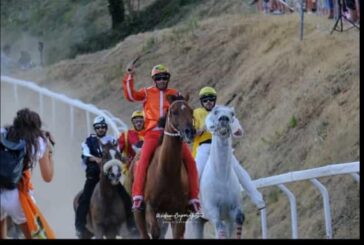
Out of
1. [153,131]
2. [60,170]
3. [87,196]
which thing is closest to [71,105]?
[60,170]

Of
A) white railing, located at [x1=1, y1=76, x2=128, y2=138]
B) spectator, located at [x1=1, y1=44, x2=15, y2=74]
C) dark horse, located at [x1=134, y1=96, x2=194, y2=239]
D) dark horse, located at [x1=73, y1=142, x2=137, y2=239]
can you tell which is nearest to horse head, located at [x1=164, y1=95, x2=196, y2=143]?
dark horse, located at [x1=134, y1=96, x2=194, y2=239]

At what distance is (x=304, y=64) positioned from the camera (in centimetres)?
2252

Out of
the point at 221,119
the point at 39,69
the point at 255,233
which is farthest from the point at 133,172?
the point at 39,69

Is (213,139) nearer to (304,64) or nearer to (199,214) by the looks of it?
(199,214)

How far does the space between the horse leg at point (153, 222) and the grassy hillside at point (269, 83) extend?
2.94 metres

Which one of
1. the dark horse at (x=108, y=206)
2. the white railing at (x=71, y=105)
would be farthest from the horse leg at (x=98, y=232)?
the white railing at (x=71, y=105)

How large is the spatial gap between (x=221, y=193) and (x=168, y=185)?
60 centimetres

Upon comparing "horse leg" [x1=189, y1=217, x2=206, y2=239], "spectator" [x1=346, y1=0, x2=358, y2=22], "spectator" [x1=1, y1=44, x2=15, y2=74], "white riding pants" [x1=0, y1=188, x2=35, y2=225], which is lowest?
"horse leg" [x1=189, y1=217, x2=206, y2=239]

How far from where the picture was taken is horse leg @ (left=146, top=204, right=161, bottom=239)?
43.5ft

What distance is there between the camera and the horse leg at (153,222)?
13.3 meters

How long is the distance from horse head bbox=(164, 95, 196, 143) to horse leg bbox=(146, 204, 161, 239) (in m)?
0.81

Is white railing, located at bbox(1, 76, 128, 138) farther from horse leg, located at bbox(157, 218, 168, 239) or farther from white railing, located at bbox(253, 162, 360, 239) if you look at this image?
white railing, located at bbox(253, 162, 360, 239)

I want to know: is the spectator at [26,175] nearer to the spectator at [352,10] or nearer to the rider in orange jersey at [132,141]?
the rider in orange jersey at [132,141]

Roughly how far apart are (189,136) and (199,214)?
3.50 ft
